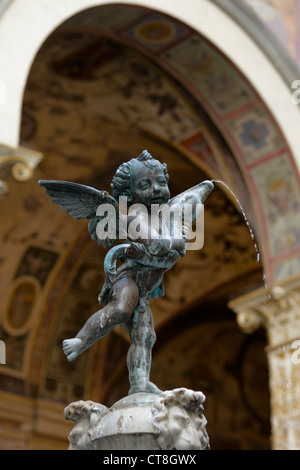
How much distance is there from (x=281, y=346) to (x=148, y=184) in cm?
529

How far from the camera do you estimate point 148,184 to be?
3.61 meters

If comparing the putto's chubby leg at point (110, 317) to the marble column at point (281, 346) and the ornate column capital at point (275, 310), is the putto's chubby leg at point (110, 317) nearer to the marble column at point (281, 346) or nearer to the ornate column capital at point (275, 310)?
the marble column at point (281, 346)

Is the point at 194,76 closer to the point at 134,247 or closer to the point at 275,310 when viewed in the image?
the point at 275,310

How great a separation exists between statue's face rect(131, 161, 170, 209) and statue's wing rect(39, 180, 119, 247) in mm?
96

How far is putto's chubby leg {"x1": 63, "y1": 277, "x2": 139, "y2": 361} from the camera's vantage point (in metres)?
3.43

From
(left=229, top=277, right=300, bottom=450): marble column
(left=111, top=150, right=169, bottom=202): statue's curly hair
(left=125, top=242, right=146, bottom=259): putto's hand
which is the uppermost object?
(left=229, top=277, right=300, bottom=450): marble column

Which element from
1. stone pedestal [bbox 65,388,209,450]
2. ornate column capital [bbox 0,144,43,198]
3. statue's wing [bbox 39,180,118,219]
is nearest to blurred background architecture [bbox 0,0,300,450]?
ornate column capital [bbox 0,144,43,198]

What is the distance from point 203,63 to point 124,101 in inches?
54.6

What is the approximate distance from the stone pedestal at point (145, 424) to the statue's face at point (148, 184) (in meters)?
0.71

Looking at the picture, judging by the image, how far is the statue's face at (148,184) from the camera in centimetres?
360

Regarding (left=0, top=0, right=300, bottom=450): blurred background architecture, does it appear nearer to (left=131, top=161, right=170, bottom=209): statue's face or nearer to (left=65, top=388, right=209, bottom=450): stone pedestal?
(left=131, top=161, right=170, bottom=209): statue's face

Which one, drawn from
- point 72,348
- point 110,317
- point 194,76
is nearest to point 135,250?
point 110,317

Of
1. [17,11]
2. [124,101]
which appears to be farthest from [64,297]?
[17,11]

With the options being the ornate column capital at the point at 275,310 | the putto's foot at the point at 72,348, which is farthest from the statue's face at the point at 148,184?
the ornate column capital at the point at 275,310
